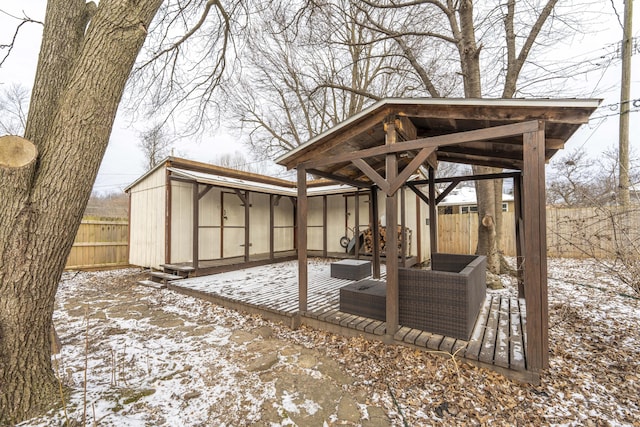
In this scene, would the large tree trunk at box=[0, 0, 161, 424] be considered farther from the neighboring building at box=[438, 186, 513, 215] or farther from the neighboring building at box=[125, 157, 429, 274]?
the neighboring building at box=[438, 186, 513, 215]

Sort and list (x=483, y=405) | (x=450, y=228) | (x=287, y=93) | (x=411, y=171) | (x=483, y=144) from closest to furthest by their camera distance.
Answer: (x=483, y=405) → (x=411, y=171) → (x=483, y=144) → (x=450, y=228) → (x=287, y=93)

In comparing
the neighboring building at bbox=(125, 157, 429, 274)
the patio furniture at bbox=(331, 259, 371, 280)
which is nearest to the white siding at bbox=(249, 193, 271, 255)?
the neighboring building at bbox=(125, 157, 429, 274)

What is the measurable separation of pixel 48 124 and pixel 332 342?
130 inches

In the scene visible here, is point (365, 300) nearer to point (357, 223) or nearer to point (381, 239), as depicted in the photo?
point (381, 239)

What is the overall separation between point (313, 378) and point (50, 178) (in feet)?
8.57

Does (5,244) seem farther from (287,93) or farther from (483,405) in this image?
(287,93)

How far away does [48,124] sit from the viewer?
6.16 feet

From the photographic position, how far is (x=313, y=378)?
100 inches

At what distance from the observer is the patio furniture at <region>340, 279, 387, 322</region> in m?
3.43

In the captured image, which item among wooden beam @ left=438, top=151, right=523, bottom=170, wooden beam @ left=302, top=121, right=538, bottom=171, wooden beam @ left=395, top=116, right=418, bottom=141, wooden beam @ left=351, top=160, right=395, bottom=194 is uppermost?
wooden beam @ left=395, top=116, right=418, bottom=141

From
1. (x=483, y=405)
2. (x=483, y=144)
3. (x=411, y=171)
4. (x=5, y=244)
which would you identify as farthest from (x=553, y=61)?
(x=5, y=244)

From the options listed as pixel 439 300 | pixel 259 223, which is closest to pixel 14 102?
pixel 259 223

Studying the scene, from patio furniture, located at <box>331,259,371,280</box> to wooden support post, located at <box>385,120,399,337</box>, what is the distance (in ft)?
9.45

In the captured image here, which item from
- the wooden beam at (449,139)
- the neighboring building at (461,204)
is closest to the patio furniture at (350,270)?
the wooden beam at (449,139)
